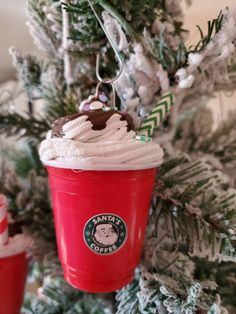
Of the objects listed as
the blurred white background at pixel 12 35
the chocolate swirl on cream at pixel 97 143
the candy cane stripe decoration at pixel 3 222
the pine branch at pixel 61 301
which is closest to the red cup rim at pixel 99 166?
the chocolate swirl on cream at pixel 97 143

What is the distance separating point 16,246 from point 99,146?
243 millimetres

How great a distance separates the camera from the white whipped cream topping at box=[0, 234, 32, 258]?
54 cm

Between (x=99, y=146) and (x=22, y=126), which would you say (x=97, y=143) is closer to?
A: (x=99, y=146)

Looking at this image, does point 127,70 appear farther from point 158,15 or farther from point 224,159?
point 224,159

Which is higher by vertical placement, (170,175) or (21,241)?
(170,175)

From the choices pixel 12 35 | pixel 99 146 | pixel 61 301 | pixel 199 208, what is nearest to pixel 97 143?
pixel 99 146

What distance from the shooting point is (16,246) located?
1.81 ft

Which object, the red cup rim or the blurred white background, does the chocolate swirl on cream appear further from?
the blurred white background

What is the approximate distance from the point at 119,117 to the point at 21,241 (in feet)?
0.85

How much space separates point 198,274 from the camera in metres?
0.57

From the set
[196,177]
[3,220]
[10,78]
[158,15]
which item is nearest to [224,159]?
[196,177]

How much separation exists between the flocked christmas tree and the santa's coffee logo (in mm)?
74

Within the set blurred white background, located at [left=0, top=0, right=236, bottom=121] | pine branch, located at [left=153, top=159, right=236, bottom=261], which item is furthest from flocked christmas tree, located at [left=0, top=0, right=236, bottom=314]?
blurred white background, located at [left=0, top=0, right=236, bottom=121]

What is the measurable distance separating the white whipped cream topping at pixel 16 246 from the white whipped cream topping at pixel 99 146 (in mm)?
188
